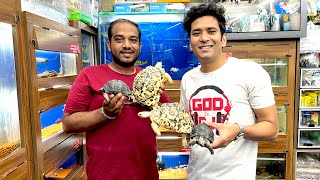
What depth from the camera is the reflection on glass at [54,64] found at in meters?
1.90

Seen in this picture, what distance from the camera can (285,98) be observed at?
297 centimetres

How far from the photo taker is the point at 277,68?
10.5 ft

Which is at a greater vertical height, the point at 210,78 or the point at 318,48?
the point at 318,48

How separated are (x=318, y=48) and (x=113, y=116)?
268cm

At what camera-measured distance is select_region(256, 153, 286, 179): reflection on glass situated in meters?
3.18

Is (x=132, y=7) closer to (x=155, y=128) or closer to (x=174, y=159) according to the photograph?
(x=174, y=159)

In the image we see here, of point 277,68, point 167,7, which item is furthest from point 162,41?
point 277,68

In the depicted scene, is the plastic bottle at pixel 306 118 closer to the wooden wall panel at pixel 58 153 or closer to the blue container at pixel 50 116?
the wooden wall panel at pixel 58 153

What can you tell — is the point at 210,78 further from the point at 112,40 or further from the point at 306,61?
the point at 306,61

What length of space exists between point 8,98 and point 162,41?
6.10ft

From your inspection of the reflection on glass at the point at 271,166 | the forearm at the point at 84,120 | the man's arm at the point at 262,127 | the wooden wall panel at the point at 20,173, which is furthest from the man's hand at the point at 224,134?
the reflection on glass at the point at 271,166

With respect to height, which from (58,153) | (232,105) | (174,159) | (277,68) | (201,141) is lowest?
(174,159)

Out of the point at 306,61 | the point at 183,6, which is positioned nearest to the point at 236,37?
the point at 183,6

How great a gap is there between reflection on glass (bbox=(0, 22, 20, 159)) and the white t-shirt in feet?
3.21
